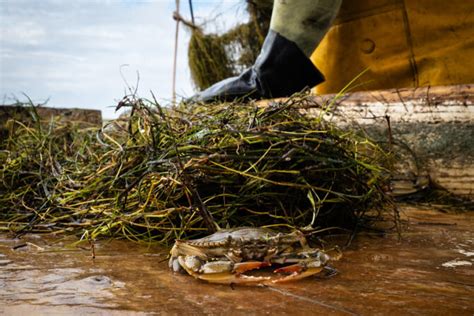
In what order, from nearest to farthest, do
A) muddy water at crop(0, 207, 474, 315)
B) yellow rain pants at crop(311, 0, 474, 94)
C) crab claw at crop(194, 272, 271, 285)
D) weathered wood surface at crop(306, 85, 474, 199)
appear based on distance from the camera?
1. muddy water at crop(0, 207, 474, 315)
2. crab claw at crop(194, 272, 271, 285)
3. weathered wood surface at crop(306, 85, 474, 199)
4. yellow rain pants at crop(311, 0, 474, 94)

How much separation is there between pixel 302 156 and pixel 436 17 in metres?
2.36

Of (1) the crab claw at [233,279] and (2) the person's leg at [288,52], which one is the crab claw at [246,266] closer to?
(1) the crab claw at [233,279]

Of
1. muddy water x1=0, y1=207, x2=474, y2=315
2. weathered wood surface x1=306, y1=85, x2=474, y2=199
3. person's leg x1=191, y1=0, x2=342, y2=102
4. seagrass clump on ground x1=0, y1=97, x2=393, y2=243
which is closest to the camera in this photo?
muddy water x1=0, y1=207, x2=474, y2=315

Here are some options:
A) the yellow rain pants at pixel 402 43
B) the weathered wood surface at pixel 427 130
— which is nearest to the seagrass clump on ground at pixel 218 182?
the weathered wood surface at pixel 427 130

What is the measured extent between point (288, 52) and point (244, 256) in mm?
2400

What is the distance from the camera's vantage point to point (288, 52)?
3547 mm

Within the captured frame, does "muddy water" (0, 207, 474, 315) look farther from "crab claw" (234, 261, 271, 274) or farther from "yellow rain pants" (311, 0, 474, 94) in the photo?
"yellow rain pants" (311, 0, 474, 94)

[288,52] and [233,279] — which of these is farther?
[288,52]

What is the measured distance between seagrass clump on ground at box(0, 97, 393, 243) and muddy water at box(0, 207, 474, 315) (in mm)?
165

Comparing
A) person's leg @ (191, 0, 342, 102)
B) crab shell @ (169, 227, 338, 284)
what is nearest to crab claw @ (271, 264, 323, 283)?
crab shell @ (169, 227, 338, 284)

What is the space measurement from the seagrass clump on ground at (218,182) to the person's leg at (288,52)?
139 centimetres

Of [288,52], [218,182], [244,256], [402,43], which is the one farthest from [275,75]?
[244,256]

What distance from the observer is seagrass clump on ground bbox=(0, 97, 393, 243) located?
6.08 ft

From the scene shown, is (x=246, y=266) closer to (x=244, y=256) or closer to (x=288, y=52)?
(x=244, y=256)
